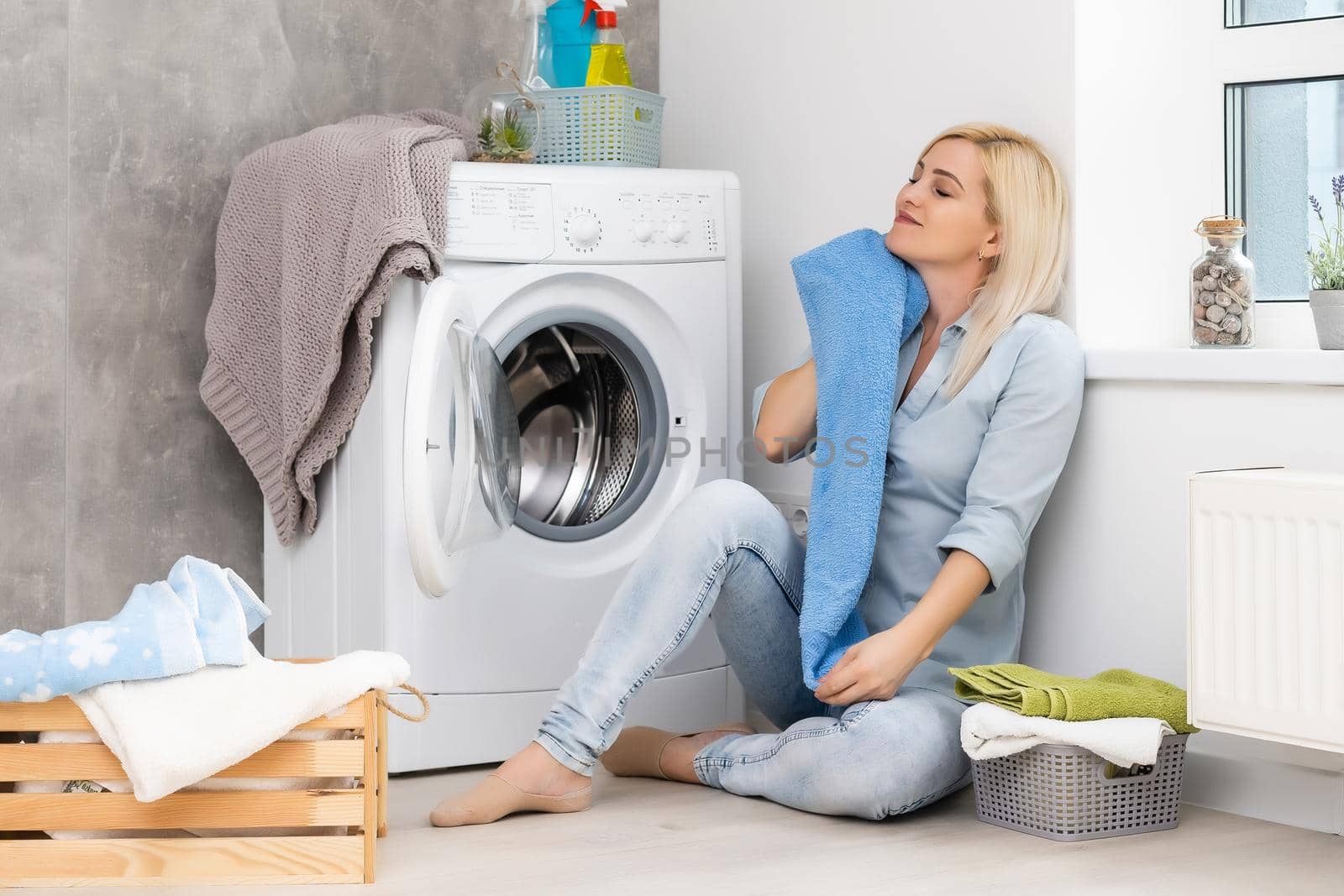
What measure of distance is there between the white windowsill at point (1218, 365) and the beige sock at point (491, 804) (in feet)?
2.92

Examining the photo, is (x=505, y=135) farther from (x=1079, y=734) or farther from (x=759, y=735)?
(x=1079, y=734)

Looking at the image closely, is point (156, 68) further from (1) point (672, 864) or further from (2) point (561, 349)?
(1) point (672, 864)

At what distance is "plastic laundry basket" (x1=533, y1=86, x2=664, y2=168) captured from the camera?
229cm

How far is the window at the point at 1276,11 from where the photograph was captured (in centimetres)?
191

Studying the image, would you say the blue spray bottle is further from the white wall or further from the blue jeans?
the blue jeans

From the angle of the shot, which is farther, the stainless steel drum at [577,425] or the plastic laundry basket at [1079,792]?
the stainless steel drum at [577,425]

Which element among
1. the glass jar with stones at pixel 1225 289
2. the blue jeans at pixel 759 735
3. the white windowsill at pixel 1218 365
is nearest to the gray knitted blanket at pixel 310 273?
the blue jeans at pixel 759 735

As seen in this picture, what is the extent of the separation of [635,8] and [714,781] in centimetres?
155

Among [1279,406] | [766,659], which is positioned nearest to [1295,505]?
[1279,406]

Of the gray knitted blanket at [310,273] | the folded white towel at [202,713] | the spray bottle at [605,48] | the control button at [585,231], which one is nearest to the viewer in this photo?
the folded white towel at [202,713]

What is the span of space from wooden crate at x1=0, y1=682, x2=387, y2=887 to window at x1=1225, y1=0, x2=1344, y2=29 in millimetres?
1477

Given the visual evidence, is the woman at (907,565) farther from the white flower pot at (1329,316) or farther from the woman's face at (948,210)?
the white flower pot at (1329,316)

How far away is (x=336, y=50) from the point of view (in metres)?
2.47

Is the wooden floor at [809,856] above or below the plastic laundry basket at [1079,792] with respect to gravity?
below
